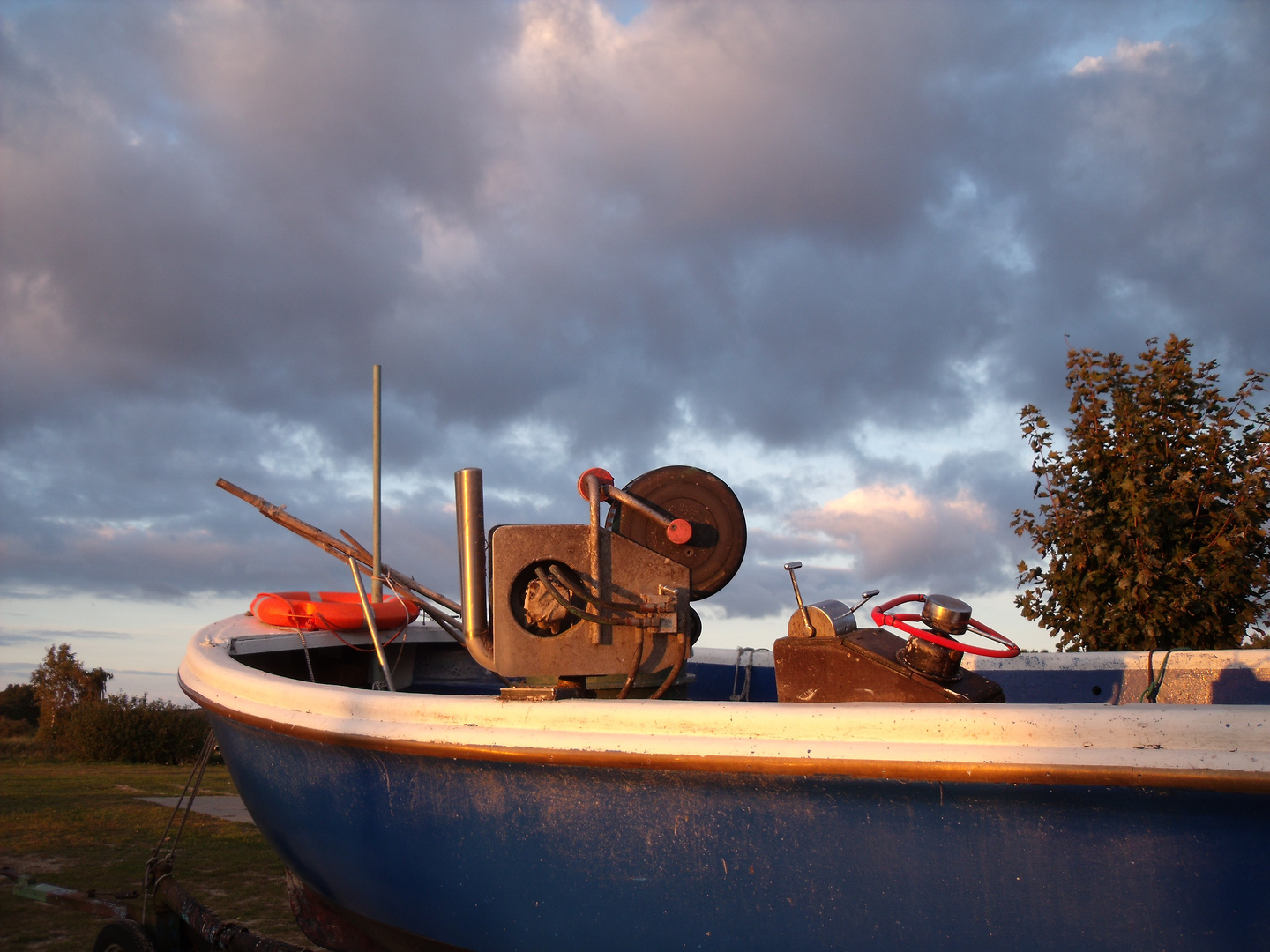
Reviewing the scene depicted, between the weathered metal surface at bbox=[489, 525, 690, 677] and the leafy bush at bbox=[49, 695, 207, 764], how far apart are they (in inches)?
292

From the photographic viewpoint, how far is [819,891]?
76.5 inches

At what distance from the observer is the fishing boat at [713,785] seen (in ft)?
5.75

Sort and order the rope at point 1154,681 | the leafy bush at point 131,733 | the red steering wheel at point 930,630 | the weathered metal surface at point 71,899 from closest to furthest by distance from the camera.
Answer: the red steering wheel at point 930,630
the weathered metal surface at point 71,899
the rope at point 1154,681
the leafy bush at point 131,733

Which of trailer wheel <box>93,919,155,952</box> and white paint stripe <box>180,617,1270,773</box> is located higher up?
white paint stripe <box>180,617,1270,773</box>

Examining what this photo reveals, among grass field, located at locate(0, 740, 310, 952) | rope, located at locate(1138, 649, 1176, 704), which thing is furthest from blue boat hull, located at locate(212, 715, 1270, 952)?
rope, located at locate(1138, 649, 1176, 704)

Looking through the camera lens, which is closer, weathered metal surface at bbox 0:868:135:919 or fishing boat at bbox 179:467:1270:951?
fishing boat at bbox 179:467:1270:951

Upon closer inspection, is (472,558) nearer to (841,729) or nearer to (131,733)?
(841,729)

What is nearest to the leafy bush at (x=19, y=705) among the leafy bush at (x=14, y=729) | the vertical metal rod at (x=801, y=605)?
the leafy bush at (x=14, y=729)

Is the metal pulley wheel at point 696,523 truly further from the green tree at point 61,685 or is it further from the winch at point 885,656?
the green tree at point 61,685

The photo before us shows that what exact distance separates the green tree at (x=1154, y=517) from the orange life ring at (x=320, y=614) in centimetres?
347

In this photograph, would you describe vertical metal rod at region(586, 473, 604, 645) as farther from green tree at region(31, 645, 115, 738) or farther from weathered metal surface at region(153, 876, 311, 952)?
green tree at region(31, 645, 115, 738)

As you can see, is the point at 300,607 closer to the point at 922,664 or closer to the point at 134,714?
the point at 922,664

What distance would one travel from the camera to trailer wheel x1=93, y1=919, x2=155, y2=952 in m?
2.74

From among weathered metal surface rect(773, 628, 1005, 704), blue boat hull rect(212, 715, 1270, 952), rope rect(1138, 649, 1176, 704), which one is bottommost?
blue boat hull rect(212, 715, 1270, 952)
